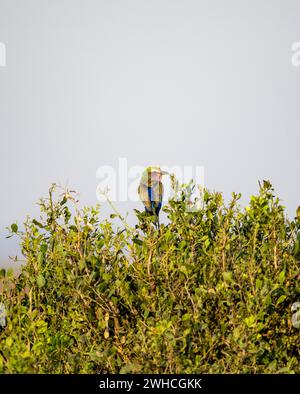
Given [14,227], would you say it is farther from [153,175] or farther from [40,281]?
[153,175]

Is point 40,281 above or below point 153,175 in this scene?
below

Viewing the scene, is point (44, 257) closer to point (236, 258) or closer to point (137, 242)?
point (137, 242)

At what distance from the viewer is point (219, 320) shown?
19.8 feet

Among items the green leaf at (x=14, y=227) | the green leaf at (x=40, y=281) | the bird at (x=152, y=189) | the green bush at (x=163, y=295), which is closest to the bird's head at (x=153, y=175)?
the bird at (x=152, y=189)

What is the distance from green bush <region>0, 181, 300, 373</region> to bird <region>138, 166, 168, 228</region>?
0.98 m

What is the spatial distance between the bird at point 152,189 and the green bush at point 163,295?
0.98 metres

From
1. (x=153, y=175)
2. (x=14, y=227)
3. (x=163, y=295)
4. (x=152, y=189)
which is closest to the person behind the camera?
(x=163, y=295)

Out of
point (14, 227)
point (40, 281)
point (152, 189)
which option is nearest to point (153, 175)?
point (152, 189)

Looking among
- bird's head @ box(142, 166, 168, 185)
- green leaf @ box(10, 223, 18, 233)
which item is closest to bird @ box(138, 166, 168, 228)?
bird's head @ box(142, 166, 168, 185)

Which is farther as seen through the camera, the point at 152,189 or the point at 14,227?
the point at 152,189

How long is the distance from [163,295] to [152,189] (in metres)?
2.35

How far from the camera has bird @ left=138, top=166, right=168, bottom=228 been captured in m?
8.12

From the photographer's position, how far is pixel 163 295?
613 centimetres

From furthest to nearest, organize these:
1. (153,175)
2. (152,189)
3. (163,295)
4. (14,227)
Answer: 1. (153,175)
2. (152,189)
3. (14,227)
4. (163,295)
